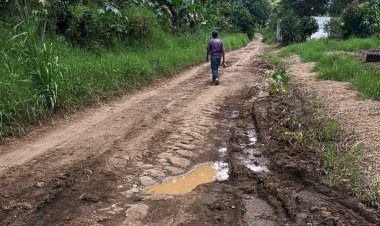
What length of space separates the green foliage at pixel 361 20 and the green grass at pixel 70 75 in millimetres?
→ 15656

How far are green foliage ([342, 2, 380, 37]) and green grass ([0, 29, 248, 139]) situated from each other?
15656 mm

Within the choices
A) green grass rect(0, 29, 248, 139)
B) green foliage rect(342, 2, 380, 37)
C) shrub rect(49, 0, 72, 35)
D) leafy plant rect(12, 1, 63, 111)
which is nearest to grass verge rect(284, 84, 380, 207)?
green grass rect(0, 29, 248, 139)

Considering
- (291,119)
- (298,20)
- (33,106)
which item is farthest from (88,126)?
(298,20)

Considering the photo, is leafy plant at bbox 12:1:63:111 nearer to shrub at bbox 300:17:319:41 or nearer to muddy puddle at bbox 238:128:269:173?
muddy puddle at bbox 238:128:269:173

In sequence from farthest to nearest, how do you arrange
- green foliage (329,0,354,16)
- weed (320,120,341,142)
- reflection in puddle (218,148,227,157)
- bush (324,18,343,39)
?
green foliage (329,0,354,16), bush (324,18,343,39), reflection in puddle (218,148,227,157), weed (320,120,341,142)

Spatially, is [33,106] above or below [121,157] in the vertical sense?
above

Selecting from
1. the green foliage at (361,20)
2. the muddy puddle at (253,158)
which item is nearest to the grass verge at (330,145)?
the muddy puddle at (253,158)

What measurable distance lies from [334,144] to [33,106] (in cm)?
493

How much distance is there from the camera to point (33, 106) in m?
6.86

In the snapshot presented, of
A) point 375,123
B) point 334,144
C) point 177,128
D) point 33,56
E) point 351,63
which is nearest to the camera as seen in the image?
point 334,144

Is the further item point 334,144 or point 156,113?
point 156,113

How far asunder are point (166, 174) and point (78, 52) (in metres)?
6.48

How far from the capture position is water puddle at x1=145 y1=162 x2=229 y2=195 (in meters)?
4.50

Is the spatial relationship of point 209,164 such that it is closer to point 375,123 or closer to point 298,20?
point 375,123
